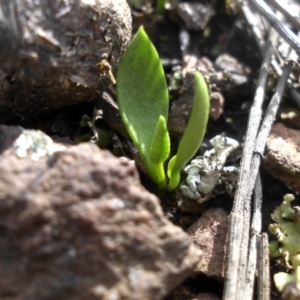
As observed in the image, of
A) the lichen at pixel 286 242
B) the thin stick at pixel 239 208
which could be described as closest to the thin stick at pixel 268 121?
the thin stick at pixel 239 208

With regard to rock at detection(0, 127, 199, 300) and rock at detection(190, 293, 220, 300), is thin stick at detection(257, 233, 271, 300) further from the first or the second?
rock at detection(0, 127, 199, 300)

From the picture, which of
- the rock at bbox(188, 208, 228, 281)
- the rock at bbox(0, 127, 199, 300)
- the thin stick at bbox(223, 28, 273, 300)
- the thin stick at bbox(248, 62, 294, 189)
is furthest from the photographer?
the thin stick at bbox(248, 62, 294, 189)

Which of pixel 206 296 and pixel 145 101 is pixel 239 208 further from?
pixel 145 101

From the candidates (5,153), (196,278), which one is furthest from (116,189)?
(196,278)

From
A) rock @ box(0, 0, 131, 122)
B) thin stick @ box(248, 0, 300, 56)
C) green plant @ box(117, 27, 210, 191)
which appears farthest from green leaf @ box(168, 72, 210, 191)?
thin stick @ box(248, 0, 300, 56)

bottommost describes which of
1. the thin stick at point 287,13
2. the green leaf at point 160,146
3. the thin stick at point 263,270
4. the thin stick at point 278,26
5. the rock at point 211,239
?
the rock at point 211,239

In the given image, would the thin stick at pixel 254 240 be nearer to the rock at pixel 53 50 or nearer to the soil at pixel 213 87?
the soil at pixel 213 87
